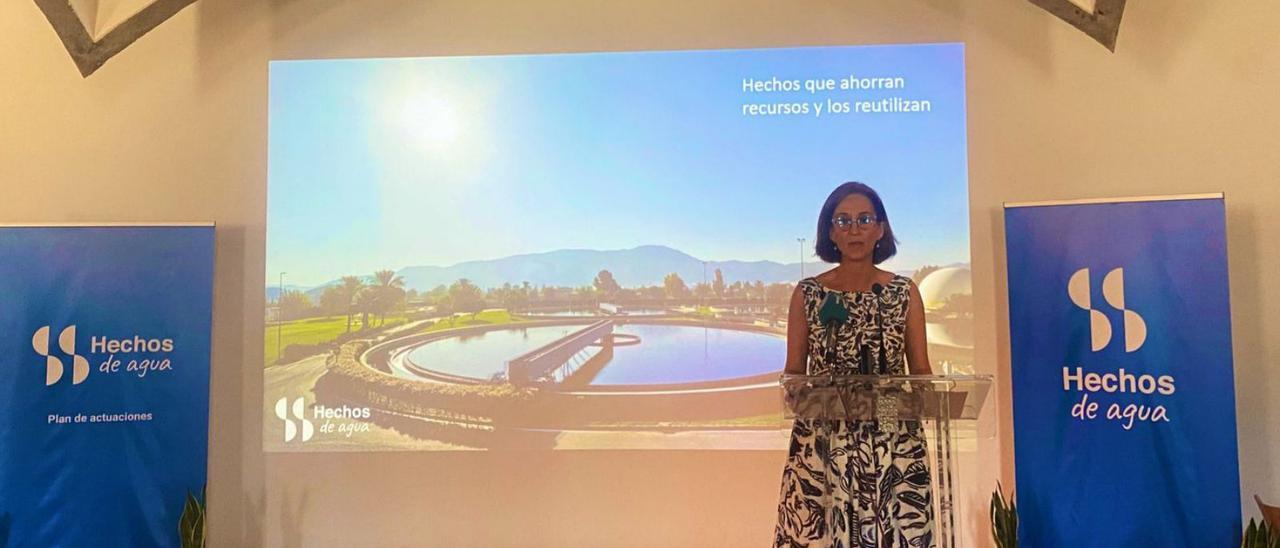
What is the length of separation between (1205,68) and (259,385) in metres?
4.55

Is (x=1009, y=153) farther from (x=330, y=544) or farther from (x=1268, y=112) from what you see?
(x=330, y=544)

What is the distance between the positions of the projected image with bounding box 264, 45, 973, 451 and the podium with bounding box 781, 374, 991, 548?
1.13 m

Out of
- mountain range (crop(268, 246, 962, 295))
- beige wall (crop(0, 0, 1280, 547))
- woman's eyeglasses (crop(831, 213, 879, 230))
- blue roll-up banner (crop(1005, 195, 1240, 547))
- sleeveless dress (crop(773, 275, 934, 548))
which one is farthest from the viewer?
mountain range (crop(268, 246, 962, 295))

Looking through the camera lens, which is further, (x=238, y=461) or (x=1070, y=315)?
(x=238, y=461)

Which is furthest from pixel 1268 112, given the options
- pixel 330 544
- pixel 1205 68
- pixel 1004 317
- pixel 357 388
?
pixel 330 544

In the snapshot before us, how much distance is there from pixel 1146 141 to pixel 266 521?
4.37 m

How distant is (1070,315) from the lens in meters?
3.35

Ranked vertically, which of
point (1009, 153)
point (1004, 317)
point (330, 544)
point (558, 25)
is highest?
point (558, 25)

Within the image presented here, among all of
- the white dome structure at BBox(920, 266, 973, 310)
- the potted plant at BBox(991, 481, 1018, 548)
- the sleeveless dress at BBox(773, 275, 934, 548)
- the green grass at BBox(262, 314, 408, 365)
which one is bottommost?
the potted plant at BBox(991, 481, 1018, 548)

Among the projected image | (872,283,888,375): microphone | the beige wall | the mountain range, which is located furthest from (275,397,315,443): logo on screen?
(872,283,888,375): microphone

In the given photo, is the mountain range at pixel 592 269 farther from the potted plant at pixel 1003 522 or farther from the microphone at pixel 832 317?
the potted plant at pixel 1003 522

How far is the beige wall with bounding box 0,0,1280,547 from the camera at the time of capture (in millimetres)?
3502

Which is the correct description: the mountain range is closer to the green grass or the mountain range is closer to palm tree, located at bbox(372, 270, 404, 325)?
palm tree, located at bbox(372, 270, 404, 325)

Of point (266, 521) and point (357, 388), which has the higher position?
point (357, 388)
